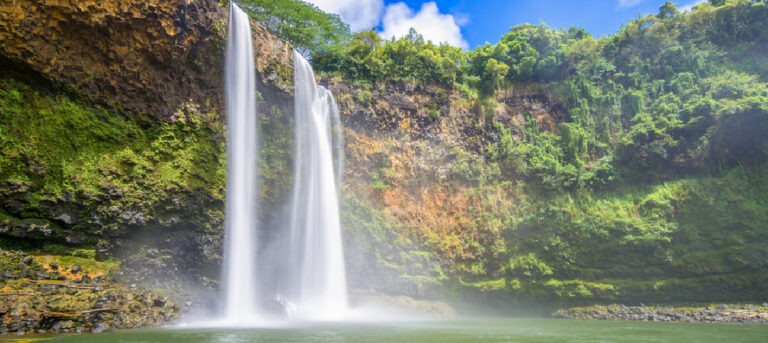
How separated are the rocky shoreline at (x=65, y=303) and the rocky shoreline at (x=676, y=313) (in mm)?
15809

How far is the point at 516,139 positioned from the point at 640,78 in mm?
7671

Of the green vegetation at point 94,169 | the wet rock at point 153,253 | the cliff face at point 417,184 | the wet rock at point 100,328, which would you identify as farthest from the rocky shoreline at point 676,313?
the wet rock at point 100,328

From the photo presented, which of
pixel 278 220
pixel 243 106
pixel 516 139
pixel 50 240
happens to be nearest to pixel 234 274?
pixel 278 220

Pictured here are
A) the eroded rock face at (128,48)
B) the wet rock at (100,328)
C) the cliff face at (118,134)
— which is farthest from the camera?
the eroded rock face at (128,48)

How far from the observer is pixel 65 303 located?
8789mm

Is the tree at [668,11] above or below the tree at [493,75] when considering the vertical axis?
above

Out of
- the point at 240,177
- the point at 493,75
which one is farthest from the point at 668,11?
the point at 240,177

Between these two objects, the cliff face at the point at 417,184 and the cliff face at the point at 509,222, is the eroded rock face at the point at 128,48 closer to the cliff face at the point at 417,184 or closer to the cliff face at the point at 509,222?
the cliff face at the point at 417,184

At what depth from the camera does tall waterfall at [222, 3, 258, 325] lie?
1262 cm

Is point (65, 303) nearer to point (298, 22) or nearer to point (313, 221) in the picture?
point (313, 221)

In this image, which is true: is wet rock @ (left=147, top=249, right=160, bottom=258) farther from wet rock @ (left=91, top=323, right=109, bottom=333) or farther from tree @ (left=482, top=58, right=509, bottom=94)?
tree @ (left=482, top=58, right=509, bottom=94)

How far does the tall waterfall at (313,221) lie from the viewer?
14.6 meters

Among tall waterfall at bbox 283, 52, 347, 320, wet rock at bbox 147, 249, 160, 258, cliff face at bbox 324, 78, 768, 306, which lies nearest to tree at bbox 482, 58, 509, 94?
cliff face at bbox 324, 78, 768, 306

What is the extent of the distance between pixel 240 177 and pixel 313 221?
136 inches
